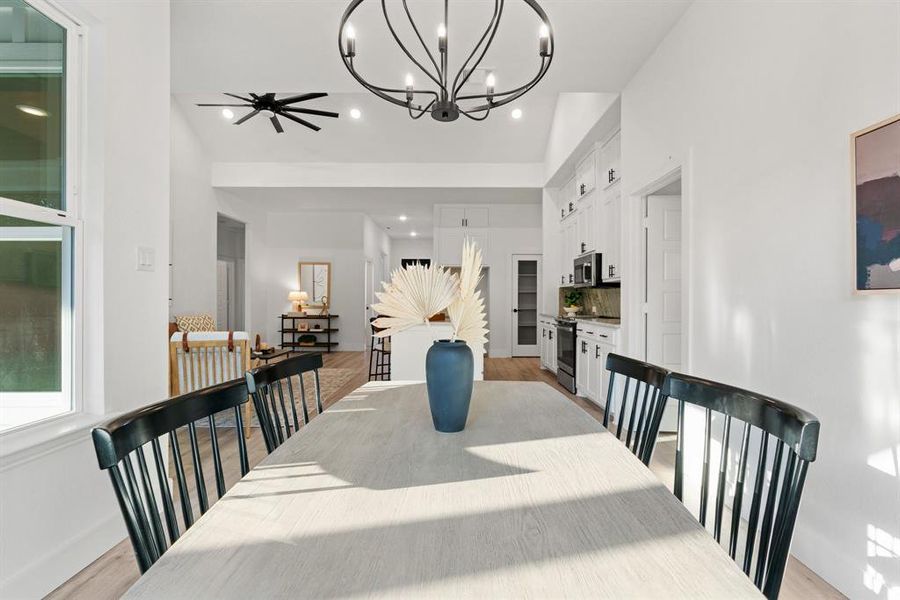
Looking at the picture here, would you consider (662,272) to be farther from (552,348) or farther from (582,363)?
(552,348)

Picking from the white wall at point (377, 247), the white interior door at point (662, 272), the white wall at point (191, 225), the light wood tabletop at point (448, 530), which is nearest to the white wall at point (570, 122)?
the white interior door at point (662, 272)

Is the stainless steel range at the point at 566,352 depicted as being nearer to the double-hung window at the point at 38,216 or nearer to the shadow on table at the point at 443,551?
the double-hung window at the point at 38,216

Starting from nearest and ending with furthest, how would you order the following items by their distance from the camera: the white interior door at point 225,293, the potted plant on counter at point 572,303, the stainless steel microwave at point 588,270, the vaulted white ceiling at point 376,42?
the vaulted white ceiling at point 376,42
the stainless steel microwave at point 588,270
the potted plant on counter at point 572,303
the white interior door at point 225,293

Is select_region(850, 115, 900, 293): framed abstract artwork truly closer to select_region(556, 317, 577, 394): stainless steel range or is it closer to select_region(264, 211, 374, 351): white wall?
select_region(556, 317, 577, 394): stainless steel range

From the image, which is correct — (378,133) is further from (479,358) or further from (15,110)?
(15,110)

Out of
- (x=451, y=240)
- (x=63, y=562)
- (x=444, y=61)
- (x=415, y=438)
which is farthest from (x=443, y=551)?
(x=451, y=240)

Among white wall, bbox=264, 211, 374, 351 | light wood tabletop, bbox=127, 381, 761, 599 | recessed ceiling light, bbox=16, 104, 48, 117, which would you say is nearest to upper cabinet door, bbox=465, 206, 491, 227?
white wall, bbox=264, 211, 374, 351

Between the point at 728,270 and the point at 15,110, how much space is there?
10.3 feet

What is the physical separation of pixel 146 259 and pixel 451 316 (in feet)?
5.67

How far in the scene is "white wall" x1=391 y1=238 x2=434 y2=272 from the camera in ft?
46.0

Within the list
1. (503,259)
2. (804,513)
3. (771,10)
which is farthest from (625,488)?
(503,259)

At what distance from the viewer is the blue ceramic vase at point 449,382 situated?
1200 mm

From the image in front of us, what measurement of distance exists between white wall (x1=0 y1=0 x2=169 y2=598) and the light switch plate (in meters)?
0.03

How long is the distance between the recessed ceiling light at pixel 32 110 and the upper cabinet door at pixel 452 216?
6726mm
